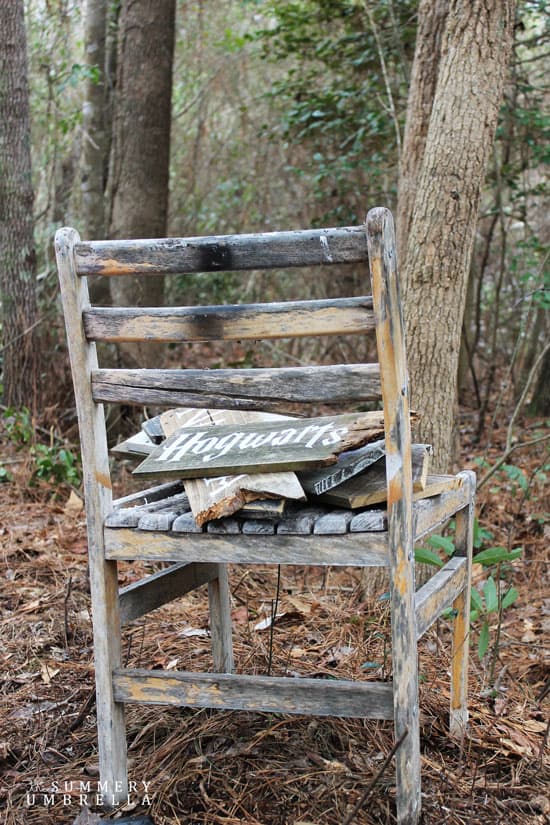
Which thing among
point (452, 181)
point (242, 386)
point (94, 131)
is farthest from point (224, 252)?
point (94, 131)

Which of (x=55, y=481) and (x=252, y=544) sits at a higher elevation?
(x=252, y=544)

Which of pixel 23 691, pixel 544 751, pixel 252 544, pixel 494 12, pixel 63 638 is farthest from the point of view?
pixel 494 12

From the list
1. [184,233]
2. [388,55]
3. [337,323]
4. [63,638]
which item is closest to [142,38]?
[388,55]

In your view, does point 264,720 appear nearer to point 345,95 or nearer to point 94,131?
point 345,95

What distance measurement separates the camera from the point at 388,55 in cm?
692

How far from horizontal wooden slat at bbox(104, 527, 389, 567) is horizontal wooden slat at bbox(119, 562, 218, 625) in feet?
0.83

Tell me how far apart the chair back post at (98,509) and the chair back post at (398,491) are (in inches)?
27.3

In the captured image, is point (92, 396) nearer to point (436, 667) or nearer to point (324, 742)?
point (324, 742)

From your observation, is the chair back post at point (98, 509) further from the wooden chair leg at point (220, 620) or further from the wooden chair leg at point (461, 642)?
the wooden chair leg at point (461, 642)

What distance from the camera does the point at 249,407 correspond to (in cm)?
189

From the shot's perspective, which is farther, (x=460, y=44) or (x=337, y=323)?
(x=460, y=44)

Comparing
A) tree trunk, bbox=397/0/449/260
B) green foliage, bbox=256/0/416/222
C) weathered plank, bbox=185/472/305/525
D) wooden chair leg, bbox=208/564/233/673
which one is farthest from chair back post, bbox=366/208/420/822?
green foliage, bbox=256/0/416/222

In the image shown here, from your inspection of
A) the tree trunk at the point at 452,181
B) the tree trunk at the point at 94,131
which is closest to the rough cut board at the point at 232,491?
the tree trunk at the point at 452,181

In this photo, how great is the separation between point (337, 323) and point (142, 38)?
247 inches
